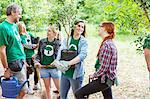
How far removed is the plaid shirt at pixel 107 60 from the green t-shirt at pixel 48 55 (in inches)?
45.2

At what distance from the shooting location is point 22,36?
5.64 metres

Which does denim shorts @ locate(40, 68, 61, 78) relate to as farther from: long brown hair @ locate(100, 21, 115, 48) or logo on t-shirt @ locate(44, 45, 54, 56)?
long brown hair @ locate(100, 21, 115, 48)

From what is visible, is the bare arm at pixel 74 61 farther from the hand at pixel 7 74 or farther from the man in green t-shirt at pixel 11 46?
the hand at pixel 7 74

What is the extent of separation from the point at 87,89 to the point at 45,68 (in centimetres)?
112

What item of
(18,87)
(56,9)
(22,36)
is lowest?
(18,87)

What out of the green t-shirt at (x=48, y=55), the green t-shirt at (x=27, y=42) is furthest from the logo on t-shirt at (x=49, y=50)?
the green t-shirt at (x=27, y=42)

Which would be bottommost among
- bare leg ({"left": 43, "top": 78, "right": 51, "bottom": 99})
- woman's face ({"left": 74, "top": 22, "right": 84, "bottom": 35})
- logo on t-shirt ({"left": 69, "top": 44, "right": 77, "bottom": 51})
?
bare leg ({"left": 43, "top": 78, "right": 51, "bottom": 99})

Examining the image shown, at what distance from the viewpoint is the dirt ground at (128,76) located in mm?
6137

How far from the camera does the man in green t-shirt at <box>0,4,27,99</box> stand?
4117mm

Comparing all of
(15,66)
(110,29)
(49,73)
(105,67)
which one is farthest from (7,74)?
(110,29)

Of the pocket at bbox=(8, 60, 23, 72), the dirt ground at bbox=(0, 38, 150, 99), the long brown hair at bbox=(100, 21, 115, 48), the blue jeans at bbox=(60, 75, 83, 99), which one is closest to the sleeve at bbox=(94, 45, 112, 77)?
the long brown hair at bbox=(100, 21, 115, 48)

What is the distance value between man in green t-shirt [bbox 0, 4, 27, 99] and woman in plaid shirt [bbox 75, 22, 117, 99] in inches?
34.5

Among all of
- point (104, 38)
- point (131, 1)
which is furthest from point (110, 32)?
point (131, 1)

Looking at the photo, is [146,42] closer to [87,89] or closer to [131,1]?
[87,89]
